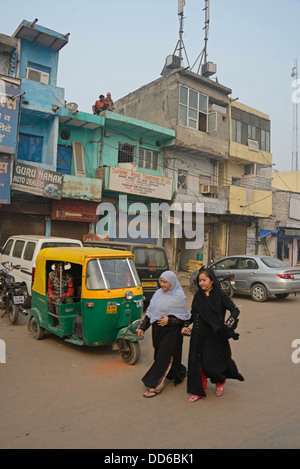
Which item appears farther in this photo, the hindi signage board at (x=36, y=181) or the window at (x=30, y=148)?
the window at (x=30, y=148)

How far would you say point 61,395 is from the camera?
14.4ft

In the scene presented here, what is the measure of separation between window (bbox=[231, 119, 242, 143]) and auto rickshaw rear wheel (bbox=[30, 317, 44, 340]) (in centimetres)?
1928

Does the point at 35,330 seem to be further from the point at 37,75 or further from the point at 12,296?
the point at 37,75

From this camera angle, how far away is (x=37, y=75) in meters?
16.1

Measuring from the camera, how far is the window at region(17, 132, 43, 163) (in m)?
15.5

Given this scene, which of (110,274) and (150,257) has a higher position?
(150,257)

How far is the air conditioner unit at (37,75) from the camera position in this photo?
15.9 m

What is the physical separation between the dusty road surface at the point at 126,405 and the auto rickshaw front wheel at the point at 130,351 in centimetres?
11

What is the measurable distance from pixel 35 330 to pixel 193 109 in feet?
56.8

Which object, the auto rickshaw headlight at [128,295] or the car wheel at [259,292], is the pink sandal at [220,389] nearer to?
the auto rickshaw headlight at [128,295]

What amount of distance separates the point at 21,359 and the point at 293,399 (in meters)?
4.01

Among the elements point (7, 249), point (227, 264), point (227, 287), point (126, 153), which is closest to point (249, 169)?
point (126, 153)

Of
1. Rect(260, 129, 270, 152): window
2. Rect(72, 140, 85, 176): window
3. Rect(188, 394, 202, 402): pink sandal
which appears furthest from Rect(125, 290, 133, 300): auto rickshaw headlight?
Rect(260, 129, 270, 152): window

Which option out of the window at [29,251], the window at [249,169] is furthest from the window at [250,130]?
the window at [29,251]
